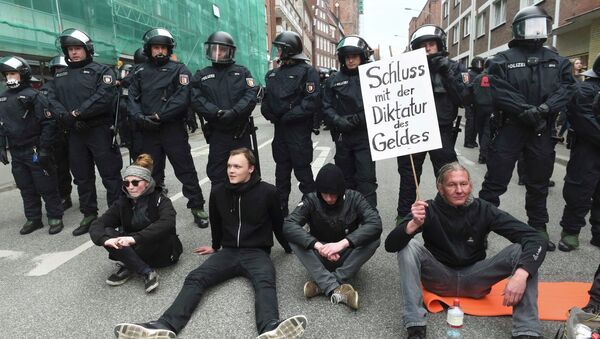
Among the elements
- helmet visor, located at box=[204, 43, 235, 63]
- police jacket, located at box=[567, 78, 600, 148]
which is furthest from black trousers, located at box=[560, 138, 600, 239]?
helmet visor, located at box=[204, 43, 235, 63]

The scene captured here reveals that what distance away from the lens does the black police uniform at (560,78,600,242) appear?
3.88 meters

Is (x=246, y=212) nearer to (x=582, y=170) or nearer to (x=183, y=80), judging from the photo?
(x=183, y=80)

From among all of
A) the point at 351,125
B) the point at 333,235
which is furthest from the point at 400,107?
the point at 333,235

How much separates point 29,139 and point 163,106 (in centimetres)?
171

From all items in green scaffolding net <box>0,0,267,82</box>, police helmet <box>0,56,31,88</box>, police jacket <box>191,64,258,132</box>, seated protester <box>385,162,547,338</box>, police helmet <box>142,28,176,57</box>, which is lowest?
seated protester <box>385,162,547,338</box>

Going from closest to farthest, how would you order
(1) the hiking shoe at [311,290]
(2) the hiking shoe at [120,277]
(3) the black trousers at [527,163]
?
(1) the hiking shoe at [311,290]
(2) the hiking shoe at [120,277]
(3) the black trousers at [527,163]

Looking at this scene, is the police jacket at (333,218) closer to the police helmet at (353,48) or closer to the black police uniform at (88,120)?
the police helmet at (353,48)

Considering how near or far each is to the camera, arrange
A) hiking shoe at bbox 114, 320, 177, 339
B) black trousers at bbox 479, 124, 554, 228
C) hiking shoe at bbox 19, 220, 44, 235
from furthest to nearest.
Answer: hiking shoe at bbox 19, 220, 44, 235 → black trousers at bbox 479, 124, 554, 228 → hiking shoe at bbox 114, 320, 177, 339

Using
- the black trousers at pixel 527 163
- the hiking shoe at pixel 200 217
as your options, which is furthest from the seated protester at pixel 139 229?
the black trousers at pixel 527 163

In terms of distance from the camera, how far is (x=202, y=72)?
489 cm

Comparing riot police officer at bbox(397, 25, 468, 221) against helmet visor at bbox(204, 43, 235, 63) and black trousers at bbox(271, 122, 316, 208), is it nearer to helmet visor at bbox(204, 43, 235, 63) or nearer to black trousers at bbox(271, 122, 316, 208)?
black trousers at bbox(271, 122, 316, 208)

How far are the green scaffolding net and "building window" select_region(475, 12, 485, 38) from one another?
14548mm

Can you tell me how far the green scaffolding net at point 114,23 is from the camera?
1050 cm

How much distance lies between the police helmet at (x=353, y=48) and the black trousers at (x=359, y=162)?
85 cm
